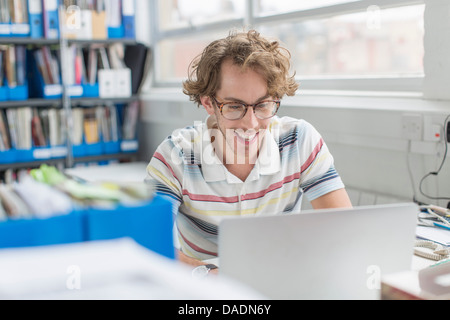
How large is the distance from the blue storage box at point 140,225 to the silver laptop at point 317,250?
115 millimetres

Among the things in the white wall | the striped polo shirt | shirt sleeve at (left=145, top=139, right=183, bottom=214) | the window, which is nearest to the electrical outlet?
the white wall

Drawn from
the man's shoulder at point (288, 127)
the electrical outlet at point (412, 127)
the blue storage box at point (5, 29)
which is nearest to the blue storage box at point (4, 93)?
the blue storage box at point (5, 29)

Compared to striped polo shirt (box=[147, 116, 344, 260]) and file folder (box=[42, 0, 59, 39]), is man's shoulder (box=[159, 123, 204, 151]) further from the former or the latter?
file folder (box=[42, 0, 59, 39])

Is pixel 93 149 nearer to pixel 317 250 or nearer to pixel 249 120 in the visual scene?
pixel 249 120

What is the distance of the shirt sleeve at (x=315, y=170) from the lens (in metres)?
1.54

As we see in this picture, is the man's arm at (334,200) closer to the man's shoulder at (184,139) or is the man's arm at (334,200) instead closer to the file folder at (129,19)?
the man's shoulder at (184,139)

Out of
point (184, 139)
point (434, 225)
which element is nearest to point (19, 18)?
point (184, 139)

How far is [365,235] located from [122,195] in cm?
41

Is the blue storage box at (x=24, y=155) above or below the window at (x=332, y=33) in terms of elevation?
below

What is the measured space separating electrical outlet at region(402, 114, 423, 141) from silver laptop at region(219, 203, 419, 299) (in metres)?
1.18

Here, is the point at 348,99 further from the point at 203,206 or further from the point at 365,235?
the point at 365,235

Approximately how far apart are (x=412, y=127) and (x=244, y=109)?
876 millimetres

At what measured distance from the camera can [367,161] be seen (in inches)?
91.1

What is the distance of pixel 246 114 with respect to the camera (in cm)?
145
